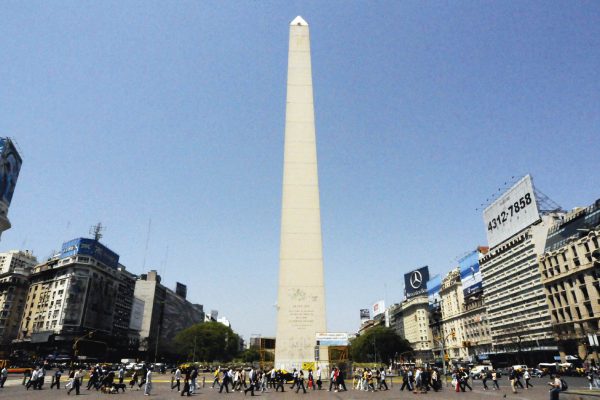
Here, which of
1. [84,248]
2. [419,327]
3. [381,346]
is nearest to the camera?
[84,248]

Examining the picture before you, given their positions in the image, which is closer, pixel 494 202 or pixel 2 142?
pixel 2 142

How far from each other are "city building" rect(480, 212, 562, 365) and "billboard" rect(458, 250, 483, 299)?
6.46 meters

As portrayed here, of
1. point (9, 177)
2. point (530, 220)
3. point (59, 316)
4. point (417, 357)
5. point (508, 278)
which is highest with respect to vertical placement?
point (9, 177)

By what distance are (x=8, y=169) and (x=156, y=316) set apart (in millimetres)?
68764

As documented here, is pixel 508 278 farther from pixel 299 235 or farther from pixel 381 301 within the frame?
pixel 381 301

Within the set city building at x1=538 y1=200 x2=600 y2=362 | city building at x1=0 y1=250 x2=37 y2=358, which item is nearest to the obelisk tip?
city building at x1=538 y1=200 x2=600 y2=362

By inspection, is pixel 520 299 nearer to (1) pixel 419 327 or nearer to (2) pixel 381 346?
(2) pixel 381 346

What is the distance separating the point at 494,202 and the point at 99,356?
311 feet

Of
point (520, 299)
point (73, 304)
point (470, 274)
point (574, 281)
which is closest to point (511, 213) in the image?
point (520, 299)

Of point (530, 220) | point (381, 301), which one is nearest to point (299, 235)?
point (530, 220)

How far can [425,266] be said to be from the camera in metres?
139

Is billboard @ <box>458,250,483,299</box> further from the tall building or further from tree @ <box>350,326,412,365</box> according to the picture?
the tall building

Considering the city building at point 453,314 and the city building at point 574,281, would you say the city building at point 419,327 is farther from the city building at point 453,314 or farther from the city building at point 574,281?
the city building at point 574,281

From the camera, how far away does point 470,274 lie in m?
95.8
